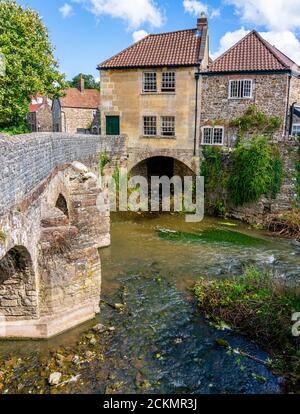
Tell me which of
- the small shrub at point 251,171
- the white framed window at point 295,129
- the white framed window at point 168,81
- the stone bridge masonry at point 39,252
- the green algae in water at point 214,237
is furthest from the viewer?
the white framed window at point 168,81

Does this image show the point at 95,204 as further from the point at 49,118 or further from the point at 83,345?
the point at 49,118

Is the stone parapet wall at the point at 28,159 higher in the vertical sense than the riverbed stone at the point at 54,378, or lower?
higher

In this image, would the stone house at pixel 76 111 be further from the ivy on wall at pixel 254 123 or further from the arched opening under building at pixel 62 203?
the arched opening under building at pixel 62 203

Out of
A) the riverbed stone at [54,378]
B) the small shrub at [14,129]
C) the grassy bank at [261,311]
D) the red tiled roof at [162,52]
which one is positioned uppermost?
the red tiled roof at [162,52]

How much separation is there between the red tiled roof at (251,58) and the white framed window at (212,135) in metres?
3.23

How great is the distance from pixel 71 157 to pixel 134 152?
30.1 ft

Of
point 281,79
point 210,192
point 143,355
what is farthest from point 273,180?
point 143,355

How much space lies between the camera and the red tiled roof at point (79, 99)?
4041cm

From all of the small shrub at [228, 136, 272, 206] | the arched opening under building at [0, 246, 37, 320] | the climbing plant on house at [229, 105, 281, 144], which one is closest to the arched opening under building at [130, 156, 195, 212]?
the small shrub at [228, 136, 272, 206]

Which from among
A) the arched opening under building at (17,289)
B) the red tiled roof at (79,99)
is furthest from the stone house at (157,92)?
the red tiled roof at (79,99)

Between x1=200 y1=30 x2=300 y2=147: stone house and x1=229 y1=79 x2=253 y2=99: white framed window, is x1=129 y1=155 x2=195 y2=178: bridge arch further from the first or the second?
x1=229 y1=79 x2=253 y2=99: white framed window

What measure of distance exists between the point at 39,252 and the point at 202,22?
18.9 meters

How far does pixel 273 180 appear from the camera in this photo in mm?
18391

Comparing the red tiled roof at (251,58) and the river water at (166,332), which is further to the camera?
the red tiled roof at (251,58)
